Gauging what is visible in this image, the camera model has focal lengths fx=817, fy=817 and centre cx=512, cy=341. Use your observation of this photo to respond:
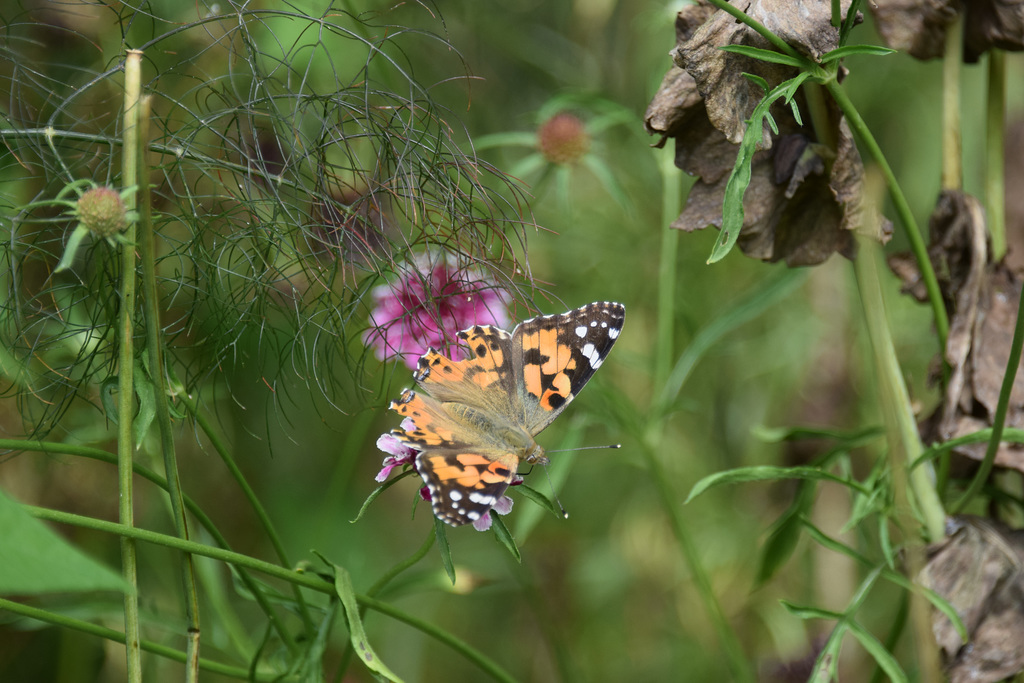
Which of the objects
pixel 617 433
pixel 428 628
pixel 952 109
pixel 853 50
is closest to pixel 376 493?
pixel 428 628

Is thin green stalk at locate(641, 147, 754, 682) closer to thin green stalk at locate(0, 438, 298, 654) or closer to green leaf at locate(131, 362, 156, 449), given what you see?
thin green stalk at locate(0, 438, 298, 654)

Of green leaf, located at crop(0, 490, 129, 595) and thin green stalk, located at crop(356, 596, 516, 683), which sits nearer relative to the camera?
green leaf, located at crop(0, 490, 129, 595)

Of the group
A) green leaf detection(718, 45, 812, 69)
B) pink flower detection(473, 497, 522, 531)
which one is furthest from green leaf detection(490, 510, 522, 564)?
green leaf detection(718, 45, 812, 69)

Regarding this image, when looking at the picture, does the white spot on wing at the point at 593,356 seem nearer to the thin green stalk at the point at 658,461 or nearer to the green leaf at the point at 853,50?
the thin green stalk at the point at 658,461

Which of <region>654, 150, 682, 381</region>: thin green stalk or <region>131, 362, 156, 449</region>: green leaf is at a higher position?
<region>654, 150, 682, 381</region>: thin green stalk

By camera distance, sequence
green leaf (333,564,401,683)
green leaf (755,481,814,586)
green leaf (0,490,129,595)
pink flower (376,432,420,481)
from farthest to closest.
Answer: green leaf (755,481,814,586) → pink flower (376,432,420,481) → green leaf (333,564,401,683) → green leaf (0,490,129,595)

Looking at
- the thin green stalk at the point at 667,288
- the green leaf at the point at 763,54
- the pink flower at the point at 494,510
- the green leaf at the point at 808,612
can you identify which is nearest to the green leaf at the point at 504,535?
the pink flower at the point at 494,510

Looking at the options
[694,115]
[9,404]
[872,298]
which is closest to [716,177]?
[694,115]

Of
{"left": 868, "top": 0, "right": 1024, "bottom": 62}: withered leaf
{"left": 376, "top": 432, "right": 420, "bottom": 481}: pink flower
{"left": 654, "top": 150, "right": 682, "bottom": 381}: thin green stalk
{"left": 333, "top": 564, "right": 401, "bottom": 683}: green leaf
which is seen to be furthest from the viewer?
{"left": 654, "top": 150, "right": 682, "bottom": 381}: thin green stalk
